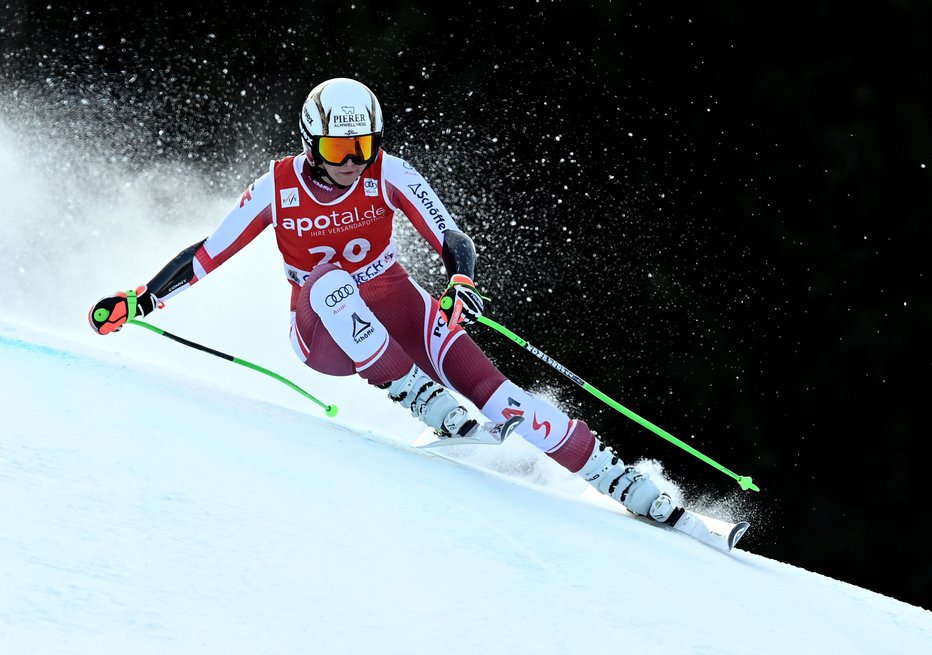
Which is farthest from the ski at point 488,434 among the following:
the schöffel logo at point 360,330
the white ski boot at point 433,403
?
the schöffel logo at point 360,330

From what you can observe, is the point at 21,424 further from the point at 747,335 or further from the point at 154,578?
the point at 747,335

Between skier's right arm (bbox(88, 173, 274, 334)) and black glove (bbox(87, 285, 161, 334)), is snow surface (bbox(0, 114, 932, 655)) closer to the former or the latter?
black glove (bbox(87, 285, 161, 334))

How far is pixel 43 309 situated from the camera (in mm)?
5832

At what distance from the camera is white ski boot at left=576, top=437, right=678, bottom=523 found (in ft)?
10.6

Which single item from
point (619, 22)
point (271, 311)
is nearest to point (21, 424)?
point (271, 311)

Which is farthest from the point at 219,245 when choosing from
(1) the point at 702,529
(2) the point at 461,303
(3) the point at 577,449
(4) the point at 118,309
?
(1) the point at 702,529

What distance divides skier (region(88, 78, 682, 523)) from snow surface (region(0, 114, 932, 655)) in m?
0.16

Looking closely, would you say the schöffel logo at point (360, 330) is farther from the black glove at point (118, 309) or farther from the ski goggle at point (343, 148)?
the black glove at point (118, 309)

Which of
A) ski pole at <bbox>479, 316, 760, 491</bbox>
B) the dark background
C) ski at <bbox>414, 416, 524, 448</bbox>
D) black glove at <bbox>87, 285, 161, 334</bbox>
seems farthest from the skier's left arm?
the dark background

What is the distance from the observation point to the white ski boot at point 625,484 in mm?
3238

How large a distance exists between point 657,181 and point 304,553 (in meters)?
4.65

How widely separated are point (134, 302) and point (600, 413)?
3813 mm

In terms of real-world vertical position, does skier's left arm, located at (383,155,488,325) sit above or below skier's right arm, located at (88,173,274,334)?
above

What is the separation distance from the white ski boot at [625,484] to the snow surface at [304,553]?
0.08 metres
